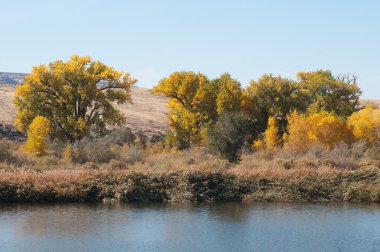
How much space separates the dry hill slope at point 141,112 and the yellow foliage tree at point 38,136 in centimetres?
2601

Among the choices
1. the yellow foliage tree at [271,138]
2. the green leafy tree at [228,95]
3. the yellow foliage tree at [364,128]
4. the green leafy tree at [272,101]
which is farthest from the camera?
the green leafy tree at [272,101]

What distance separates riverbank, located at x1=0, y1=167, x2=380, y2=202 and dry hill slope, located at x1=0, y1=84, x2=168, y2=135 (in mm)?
46949

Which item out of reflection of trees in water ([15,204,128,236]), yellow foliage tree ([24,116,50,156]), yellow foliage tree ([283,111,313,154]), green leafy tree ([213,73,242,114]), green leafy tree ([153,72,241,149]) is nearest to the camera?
reflection of trees in water ([15,204,128,236])

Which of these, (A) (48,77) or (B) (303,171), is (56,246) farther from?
(A) (48,77)

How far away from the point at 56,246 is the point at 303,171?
24944mm

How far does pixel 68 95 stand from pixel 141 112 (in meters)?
47.3

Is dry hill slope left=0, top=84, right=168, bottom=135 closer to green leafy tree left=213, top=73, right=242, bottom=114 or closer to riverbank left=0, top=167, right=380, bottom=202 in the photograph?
green leafy tree left=213, top=73, right=242, bottom=114

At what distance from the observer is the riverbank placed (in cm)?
4608

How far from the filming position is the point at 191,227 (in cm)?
3650

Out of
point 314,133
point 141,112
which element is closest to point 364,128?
point 314,133

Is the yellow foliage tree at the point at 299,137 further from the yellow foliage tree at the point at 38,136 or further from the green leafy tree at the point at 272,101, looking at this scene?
the yellow foliage tree at the point at 38,136

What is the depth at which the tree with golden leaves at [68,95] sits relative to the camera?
71.3 meters

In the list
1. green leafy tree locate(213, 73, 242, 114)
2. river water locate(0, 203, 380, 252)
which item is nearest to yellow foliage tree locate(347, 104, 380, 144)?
green leafy tree locate(213, 73, 242, 114)

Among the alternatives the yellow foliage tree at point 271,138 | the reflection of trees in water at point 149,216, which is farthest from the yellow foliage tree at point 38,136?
the yellow foliage tree at point 271,138
